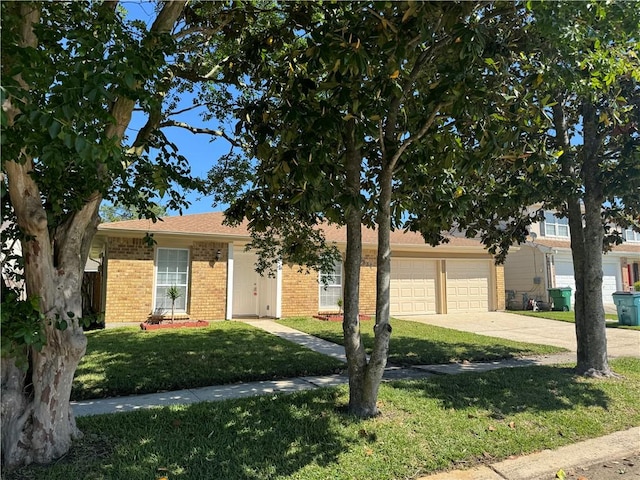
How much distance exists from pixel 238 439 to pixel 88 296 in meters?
12.5

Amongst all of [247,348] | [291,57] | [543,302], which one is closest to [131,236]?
[247,348]

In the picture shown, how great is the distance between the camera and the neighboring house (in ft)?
67.2

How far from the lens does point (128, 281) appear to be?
1299 centimetres

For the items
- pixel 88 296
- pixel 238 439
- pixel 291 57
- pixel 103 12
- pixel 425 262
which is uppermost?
pixel 291 57

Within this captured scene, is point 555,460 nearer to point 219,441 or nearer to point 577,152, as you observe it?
point 219,441

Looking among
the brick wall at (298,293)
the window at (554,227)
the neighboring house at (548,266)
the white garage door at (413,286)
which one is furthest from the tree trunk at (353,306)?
the window at (554,227)

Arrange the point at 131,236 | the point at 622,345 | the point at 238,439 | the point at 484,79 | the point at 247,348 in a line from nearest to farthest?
1. the point at 238,439
2. the point at 484,79
3. the point at 247,348
4. the point at 622,345
5. the point at 131,236

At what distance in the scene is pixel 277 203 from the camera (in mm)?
5879

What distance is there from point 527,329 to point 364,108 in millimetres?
11654

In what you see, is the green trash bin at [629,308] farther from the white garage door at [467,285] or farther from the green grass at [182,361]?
the green grass at [182,361]

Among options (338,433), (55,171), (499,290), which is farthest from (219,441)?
(499,290)

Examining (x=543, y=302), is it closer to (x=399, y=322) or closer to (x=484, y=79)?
(x=399, y=322)

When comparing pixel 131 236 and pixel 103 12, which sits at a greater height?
pixel 103 12

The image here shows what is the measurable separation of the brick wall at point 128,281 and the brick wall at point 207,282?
1.29 metres
